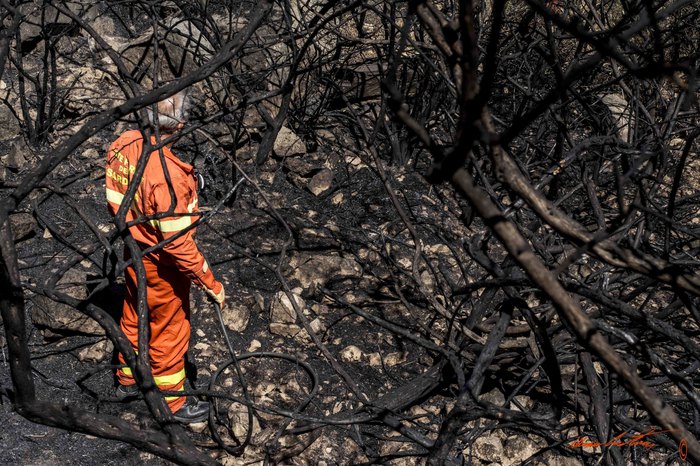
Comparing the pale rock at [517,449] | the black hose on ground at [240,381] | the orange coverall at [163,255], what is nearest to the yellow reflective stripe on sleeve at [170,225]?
the orange coverall at [163,255]

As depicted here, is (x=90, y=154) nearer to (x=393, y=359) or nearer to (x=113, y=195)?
(x=113, y=195)

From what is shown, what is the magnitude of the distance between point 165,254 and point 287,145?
88.4 inches

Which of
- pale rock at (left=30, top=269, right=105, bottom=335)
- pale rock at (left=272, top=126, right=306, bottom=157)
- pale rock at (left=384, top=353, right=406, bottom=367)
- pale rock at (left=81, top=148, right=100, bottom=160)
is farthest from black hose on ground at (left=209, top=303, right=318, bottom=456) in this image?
pale rock at (left=81, top=148, right=100, bottom=160)

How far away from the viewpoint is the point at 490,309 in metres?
4.23

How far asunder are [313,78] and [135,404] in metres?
3.03

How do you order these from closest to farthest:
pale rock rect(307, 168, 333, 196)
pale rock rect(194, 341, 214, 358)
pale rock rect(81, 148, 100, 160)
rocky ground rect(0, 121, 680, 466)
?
rocky ground rect(0, 121, 680, 466) → pale rock rect(194, 341, 214, 358) → pale rock rect(81, 148, 100, 160) → pale rock rect(307, 168, 333, 196)

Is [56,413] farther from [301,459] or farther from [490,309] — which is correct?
[490,309]

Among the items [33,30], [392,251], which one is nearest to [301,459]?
[392,251]

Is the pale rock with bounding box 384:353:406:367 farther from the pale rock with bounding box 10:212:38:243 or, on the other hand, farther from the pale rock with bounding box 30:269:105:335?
the pale rock with bounding box 10:212:38:243

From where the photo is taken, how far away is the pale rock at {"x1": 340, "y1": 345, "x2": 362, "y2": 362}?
4.26 metres

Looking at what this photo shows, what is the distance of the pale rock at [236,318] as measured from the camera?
4.36 meters

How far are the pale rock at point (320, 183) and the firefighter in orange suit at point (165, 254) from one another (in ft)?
5.91

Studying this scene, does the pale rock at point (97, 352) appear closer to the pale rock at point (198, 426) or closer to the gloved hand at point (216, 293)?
the pale rock at point (198, 426)

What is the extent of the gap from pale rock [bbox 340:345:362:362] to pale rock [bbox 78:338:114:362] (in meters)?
1.25
